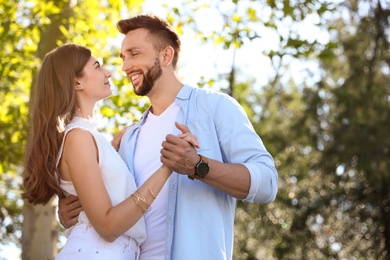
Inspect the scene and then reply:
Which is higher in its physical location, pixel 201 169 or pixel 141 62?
pixel 141 62

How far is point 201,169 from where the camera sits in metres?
4.23

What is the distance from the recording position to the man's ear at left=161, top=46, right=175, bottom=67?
5160 mm

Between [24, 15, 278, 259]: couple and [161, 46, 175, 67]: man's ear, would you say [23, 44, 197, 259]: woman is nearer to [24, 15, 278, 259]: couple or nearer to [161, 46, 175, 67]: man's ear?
[24, 15, 278, 259]: couple

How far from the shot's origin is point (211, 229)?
14.6 ft

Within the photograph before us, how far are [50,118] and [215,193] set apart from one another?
905 mm

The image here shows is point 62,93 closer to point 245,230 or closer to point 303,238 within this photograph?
point 303,238

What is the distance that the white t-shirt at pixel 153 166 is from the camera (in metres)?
4.58

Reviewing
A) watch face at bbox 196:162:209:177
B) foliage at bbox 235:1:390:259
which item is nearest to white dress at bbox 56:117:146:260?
watch face at bbox 196:162:209:177

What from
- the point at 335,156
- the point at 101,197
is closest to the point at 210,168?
the point at 101,197

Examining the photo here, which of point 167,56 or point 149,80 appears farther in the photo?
point 167,56

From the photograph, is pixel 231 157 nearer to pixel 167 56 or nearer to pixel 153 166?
pixel 153 166

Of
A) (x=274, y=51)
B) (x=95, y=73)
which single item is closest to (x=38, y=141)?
(x=95, y=73)

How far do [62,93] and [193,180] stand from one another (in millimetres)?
795

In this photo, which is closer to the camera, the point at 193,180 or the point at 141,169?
the point at 193,180
